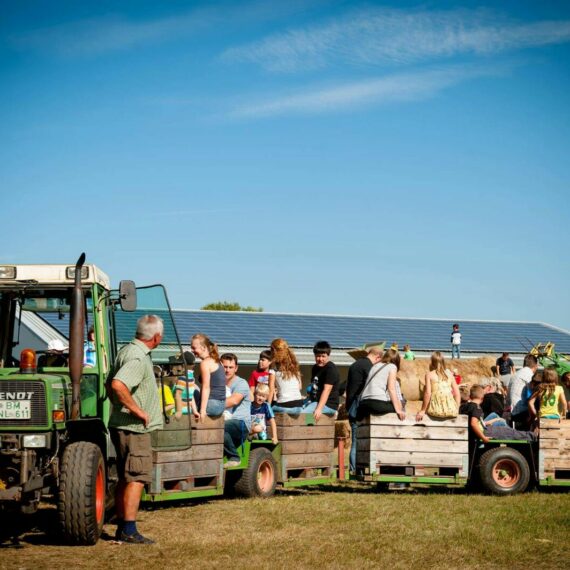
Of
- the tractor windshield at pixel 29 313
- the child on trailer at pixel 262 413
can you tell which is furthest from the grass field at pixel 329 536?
the tractor windshield at pixel 29 313

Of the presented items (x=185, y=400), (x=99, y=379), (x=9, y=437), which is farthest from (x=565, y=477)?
(x=9, y=437)

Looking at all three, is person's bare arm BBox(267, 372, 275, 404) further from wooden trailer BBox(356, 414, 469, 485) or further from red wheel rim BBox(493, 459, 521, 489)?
red wheel rim BBox(493, 459, 521, 489)

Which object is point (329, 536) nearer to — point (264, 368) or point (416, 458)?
point (416, 458)

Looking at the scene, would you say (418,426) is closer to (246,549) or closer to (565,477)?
(565,477)

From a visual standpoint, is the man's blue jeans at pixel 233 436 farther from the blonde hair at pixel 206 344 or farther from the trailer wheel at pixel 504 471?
the trailer wheel at pixel 504 471

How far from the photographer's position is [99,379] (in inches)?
365

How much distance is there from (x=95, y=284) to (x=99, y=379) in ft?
2.87

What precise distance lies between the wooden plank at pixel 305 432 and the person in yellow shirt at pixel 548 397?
267 cm

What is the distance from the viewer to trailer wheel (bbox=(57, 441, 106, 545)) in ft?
27.0

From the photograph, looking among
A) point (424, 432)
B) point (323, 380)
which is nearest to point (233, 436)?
point (323, 380)

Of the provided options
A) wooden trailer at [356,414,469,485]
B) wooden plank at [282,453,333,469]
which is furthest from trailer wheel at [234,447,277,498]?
wooden trailer at [356,414,469,485]

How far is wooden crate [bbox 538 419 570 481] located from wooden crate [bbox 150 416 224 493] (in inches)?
161

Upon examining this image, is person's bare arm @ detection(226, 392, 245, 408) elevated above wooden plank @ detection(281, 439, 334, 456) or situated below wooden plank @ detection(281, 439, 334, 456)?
above

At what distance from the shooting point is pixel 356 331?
113 feet
